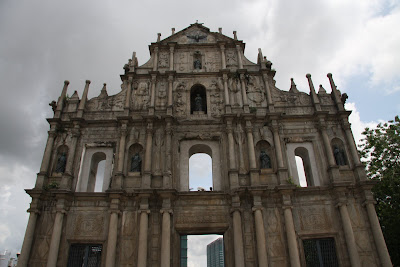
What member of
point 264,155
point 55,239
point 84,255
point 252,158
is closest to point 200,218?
point 252,158

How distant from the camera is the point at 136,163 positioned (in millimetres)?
13359

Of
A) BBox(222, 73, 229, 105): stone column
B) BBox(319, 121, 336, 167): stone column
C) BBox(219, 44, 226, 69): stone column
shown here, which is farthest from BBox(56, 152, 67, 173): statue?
BBox(319, 121, 336, 167): stone column

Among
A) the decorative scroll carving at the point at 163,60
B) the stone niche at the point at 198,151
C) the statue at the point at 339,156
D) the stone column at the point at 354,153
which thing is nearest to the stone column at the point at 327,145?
the statue at the point at 339,156

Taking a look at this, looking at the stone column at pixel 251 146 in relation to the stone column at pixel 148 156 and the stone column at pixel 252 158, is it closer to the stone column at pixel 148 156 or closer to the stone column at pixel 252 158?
the stone column at pixel 252 158

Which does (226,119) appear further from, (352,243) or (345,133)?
(352,243)

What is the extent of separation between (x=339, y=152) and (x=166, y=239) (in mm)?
8537

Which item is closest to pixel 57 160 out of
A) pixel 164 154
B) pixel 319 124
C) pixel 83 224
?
pixel 83 224

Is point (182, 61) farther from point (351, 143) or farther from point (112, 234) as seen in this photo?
point (112, 234)

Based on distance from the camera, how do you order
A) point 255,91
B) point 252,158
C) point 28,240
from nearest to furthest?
1. point 28,240
2. point 252,158
3. point 255,91

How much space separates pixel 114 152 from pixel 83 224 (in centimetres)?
344

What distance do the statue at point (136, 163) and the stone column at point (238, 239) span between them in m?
4.61

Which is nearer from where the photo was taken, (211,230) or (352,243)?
(352,243)

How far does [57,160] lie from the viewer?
1356 cm

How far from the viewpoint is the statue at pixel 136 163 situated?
13258 millimetres
